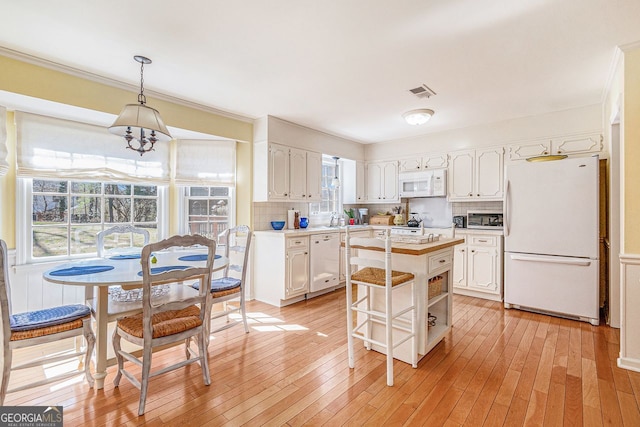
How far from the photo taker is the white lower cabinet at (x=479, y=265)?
13.4 ft

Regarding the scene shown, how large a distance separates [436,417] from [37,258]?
380 centimetres

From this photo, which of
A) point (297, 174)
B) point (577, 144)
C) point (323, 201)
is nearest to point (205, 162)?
point (297, 174)

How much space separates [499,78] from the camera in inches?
117

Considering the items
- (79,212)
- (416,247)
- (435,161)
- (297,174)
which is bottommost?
(416,247)

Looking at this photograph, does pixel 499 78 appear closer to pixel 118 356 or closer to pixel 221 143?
pixel 221 143

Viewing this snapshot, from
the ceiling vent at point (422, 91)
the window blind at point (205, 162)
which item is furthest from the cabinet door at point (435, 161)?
the window blind at point (205, 162)

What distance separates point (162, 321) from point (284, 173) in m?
2.62

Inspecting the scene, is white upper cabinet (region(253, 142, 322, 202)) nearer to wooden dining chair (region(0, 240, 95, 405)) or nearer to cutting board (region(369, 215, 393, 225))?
cutting board (region(369, 215, 393, 225))

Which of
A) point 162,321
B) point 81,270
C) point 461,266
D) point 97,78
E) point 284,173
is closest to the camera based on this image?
point 162,321

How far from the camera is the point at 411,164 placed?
5.26 meters

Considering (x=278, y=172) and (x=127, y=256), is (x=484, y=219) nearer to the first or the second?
(x=278, y=172)

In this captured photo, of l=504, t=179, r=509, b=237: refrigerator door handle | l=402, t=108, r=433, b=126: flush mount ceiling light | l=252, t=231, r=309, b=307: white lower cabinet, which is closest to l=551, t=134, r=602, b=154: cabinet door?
l=504, t=179, r=509, b=237: refrigerator door handle

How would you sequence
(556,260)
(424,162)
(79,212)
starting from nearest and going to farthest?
(79,212) → (556,260) → (424,162)

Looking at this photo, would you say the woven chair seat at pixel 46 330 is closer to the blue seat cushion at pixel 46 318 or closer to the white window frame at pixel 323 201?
the blue seat cushion at pixel 46 318
